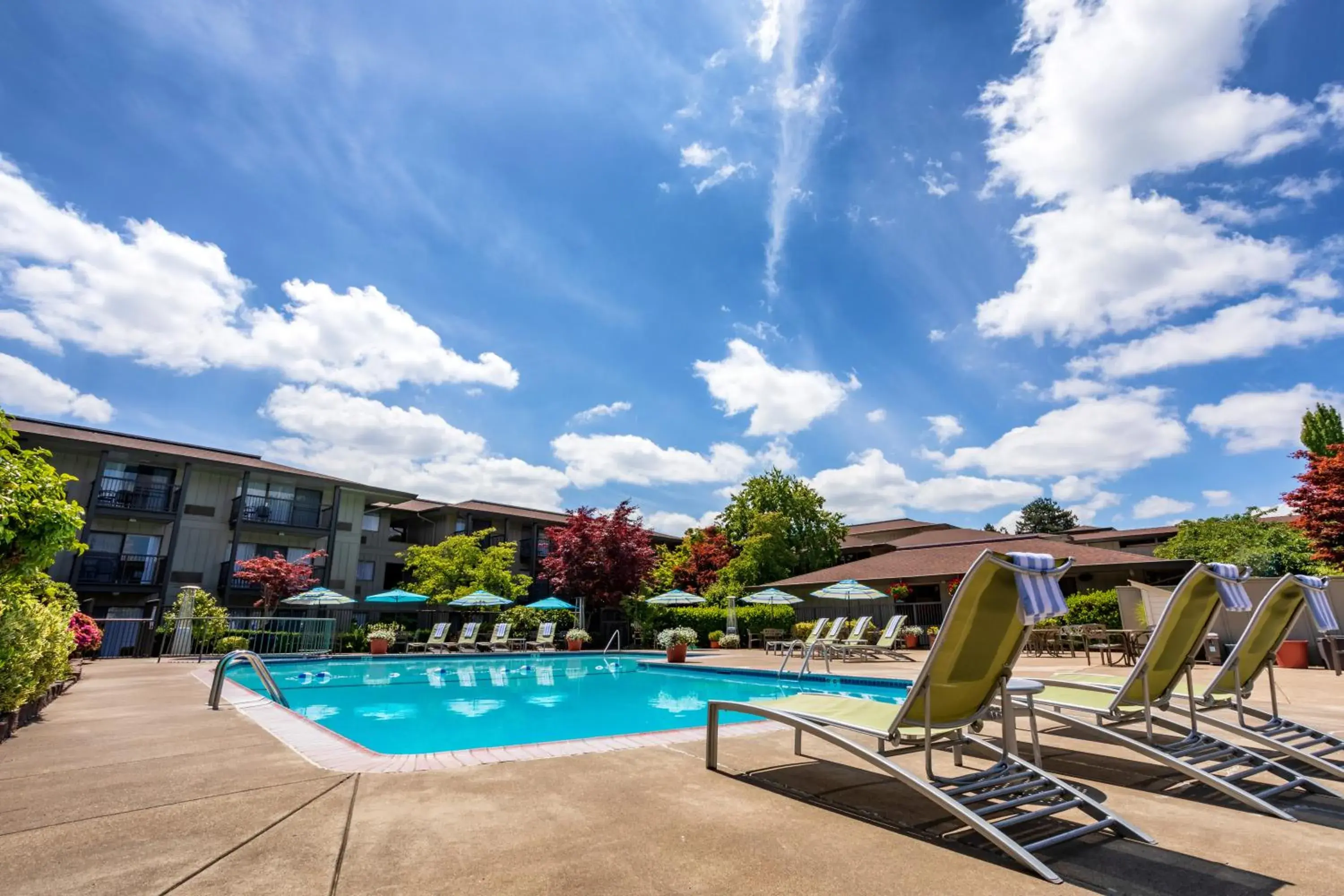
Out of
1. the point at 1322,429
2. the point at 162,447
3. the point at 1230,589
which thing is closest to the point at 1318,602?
the point at 1230,589

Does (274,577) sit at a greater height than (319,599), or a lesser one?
greater

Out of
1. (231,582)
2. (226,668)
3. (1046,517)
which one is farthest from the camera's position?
(1046,517)

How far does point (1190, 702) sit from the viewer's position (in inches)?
159

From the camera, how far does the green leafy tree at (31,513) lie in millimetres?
4383

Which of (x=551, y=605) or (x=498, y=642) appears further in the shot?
(x=551, y=605)

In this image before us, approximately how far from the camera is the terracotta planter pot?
12.6 meters

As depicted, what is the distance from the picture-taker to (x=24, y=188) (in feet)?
27.9

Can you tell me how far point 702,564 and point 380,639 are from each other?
17.0 metres

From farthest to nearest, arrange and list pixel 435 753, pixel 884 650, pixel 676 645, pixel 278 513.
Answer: pixel 278 513, pixel 884 650, pixel 676 645, pixel 435 753

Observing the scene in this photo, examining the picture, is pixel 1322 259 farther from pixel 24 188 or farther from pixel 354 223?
pixel 24 188

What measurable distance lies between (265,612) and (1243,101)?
29.4 meters

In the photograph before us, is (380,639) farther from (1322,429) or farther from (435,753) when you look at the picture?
(1322,429)

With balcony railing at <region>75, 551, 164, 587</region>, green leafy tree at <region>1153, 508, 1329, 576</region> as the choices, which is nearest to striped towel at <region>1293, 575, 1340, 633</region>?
green leafy tree at <region>1153, 508, 1329, 576</region>

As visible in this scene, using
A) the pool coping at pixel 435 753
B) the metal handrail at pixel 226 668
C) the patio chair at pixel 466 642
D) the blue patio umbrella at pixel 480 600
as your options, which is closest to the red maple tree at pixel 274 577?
the blue patio umbrella at pixel 480 600
